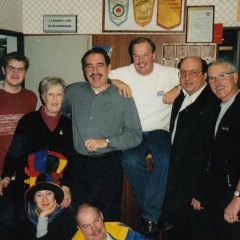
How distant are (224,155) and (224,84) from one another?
47cm

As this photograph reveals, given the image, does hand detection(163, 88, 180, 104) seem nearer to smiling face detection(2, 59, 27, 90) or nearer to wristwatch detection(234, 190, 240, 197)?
wristwatch detection(234, 190, 240, 197)

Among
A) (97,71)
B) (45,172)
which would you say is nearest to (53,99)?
(97,71)

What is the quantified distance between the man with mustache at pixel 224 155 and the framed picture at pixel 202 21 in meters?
1.41

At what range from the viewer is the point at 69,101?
2494 mm

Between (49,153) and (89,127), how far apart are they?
1.25 ft

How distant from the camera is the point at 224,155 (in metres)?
1.99

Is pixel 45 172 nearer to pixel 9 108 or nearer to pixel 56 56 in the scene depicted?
pixel 9 108

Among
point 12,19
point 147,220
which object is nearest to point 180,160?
point 147,220

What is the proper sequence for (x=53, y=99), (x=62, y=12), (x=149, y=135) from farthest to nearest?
(x=62, y=12), (x=149, y=135), (x=53, y=99)

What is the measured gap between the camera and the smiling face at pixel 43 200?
6.64ft

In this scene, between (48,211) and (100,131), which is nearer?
(48,211)

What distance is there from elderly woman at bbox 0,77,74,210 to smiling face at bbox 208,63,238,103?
44.1 inches

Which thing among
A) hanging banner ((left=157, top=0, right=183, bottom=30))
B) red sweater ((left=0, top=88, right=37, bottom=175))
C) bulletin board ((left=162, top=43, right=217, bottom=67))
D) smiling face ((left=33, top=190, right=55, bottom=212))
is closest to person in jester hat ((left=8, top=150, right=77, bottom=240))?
smiling face ((left=33, top=190, right=55, bottom=212))

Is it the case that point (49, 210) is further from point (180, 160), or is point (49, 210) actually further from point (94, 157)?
point (180, 160)
